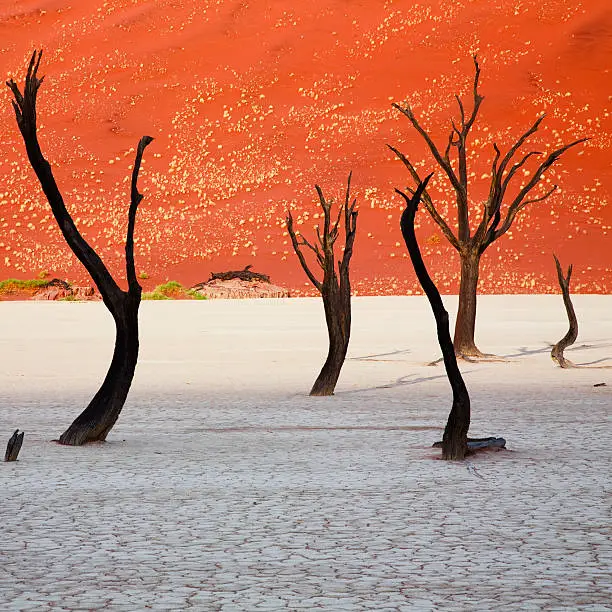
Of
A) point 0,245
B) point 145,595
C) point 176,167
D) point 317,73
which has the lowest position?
point 145,595

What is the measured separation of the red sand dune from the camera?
46094 millimetres

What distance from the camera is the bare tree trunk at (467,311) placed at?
1736 cm

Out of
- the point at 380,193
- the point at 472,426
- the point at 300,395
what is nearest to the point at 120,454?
the point at 472,426

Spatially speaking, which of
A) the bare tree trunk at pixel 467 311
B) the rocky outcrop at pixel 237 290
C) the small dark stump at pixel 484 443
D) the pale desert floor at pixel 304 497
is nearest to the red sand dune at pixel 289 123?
the rocky outcrop at pixel 237 290

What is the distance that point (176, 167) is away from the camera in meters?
51.3

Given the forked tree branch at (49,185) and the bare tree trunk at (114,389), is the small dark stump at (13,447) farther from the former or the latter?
the forked tree branch at (49,185)

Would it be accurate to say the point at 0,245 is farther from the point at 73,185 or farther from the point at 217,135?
the point at 217,135

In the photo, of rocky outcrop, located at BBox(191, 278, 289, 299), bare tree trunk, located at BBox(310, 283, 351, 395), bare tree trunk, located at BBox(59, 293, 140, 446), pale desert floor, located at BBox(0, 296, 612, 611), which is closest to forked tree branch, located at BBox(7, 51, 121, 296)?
bare tree trunk, located at BBox(59, 293, 140, 446)

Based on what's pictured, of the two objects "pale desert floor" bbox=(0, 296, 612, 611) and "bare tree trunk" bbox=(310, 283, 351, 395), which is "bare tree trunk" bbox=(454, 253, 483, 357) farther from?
"bare tree trunk" bbox=(310, 283, 351, 395)

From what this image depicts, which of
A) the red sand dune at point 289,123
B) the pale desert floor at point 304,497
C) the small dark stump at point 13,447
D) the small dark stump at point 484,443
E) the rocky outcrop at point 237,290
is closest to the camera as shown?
the pale desert floor at point 304,497

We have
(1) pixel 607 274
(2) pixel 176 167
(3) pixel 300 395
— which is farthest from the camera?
(2) pixel 176 167

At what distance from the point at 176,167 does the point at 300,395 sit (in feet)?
131

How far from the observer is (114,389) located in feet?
28.7

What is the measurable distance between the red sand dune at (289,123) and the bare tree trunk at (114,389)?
34351mm
